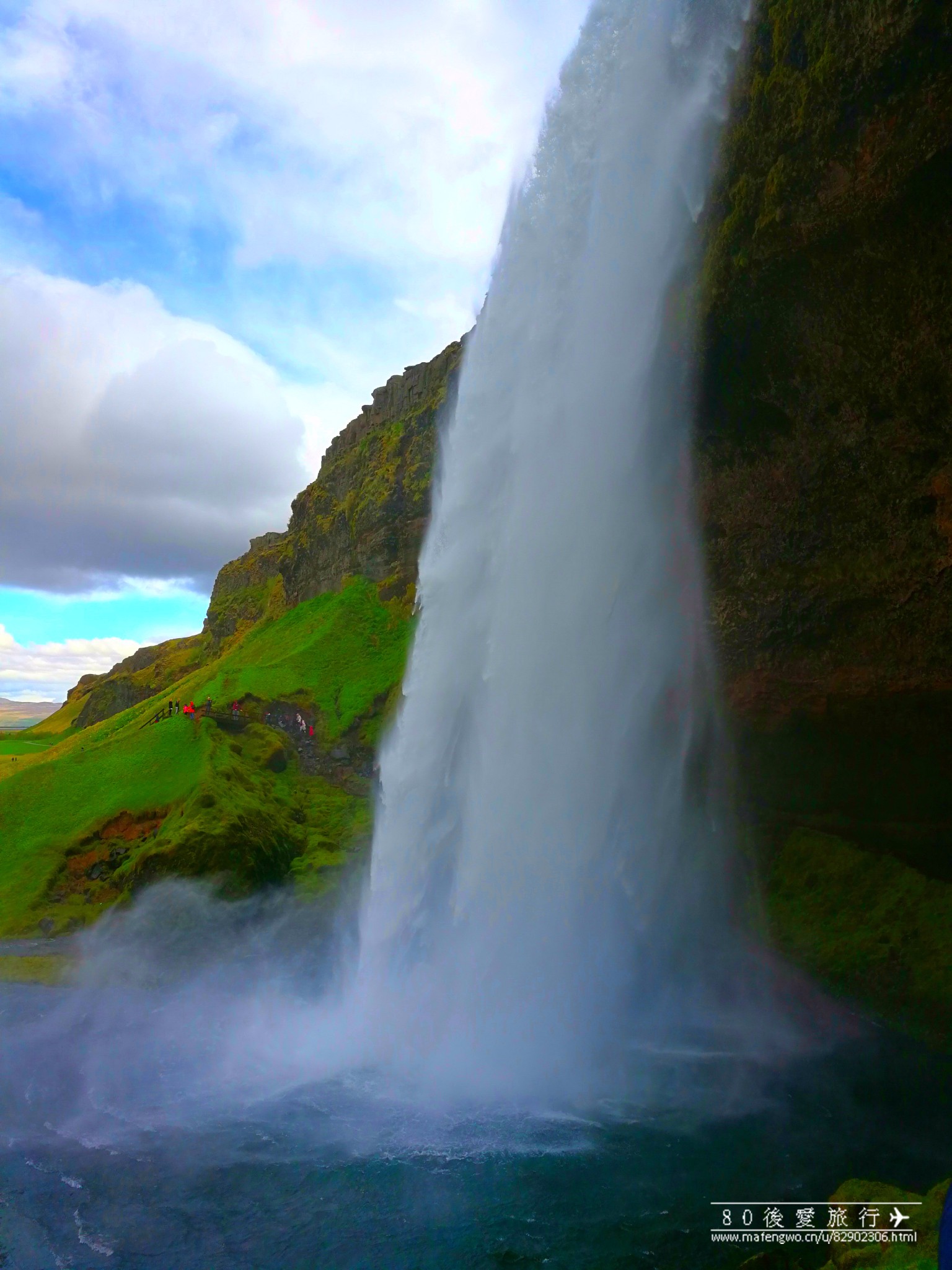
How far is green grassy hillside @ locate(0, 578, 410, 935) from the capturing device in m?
22.3

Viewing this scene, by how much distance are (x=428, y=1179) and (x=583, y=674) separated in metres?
7.79

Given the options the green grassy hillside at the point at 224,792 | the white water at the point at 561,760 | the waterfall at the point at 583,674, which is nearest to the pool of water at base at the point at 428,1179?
the white water at the point at 561,760

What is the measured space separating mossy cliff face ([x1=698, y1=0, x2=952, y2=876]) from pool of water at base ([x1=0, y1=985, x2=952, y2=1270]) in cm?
520

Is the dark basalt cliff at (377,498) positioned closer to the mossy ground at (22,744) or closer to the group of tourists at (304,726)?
the group of tourists at (304,726)

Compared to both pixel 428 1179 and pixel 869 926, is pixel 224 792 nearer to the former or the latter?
pixel 869 926

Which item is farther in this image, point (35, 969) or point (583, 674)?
point (35, 969)

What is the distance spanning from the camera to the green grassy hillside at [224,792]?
22.3 metres

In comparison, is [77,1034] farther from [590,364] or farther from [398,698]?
[398,698]

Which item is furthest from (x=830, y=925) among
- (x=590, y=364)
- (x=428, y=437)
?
(x=428, y=437)

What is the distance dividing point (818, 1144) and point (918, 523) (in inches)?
309

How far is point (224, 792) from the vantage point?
24.8 metres

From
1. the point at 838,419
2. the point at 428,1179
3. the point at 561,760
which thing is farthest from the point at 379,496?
the point at 428,1179

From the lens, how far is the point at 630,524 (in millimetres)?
14656

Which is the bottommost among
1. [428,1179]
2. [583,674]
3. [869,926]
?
[428,1179]
